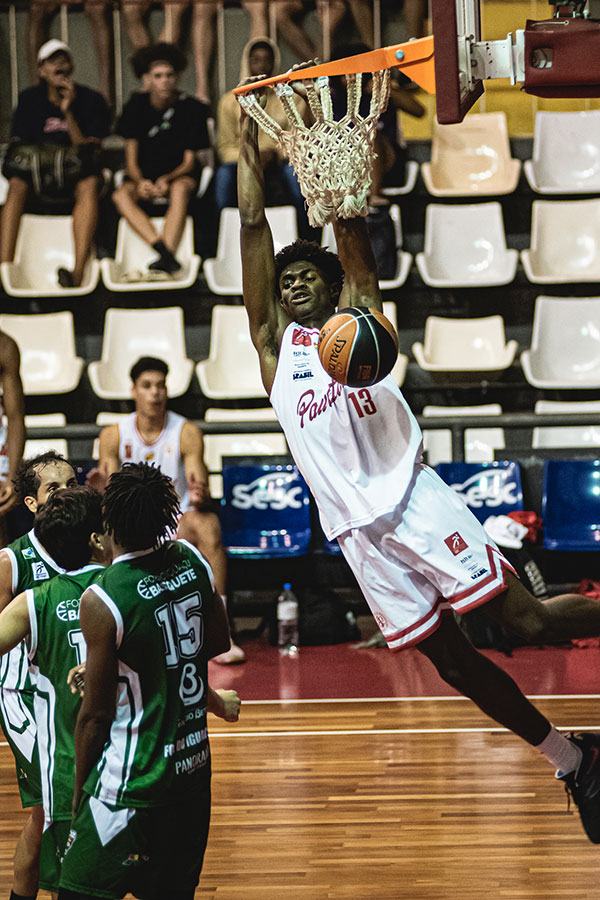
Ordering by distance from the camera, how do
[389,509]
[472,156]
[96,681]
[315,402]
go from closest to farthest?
[96,681] < [389,509] < [315,402] < [472,156]

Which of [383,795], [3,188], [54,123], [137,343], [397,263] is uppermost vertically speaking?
[54,123]

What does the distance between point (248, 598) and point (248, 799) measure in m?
3.31

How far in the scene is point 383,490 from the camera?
380cm

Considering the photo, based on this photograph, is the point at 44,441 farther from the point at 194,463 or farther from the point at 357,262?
the point at 357,262

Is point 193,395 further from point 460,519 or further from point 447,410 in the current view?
point 460,519

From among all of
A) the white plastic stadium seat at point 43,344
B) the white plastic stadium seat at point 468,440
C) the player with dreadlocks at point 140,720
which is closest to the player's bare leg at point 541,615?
the player with dreadlocks at point 140,720

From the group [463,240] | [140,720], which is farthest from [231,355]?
[140,720]

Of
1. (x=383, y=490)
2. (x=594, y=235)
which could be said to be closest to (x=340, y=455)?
(x=383, y=490)

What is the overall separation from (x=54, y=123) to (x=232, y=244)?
5.59ft

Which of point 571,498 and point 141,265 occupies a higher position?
point 141,265

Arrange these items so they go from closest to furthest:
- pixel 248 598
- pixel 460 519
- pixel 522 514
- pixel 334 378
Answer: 1. pixel 334 378
2. pixel 460 519
3. pixel 522 514
4. pixel 248 598

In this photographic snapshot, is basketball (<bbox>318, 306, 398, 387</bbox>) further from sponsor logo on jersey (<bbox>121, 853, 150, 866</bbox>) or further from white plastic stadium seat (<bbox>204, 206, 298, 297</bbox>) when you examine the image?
white plastic stadium seat (<bbox>204, 206, 298, 297</bbox>)

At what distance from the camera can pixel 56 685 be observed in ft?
10.6

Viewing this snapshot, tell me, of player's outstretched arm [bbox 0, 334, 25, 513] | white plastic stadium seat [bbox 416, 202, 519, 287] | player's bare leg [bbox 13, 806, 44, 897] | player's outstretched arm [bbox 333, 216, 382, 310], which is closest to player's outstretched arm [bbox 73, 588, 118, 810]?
player's bare leg [bbox 13, 806, 44, 897]
